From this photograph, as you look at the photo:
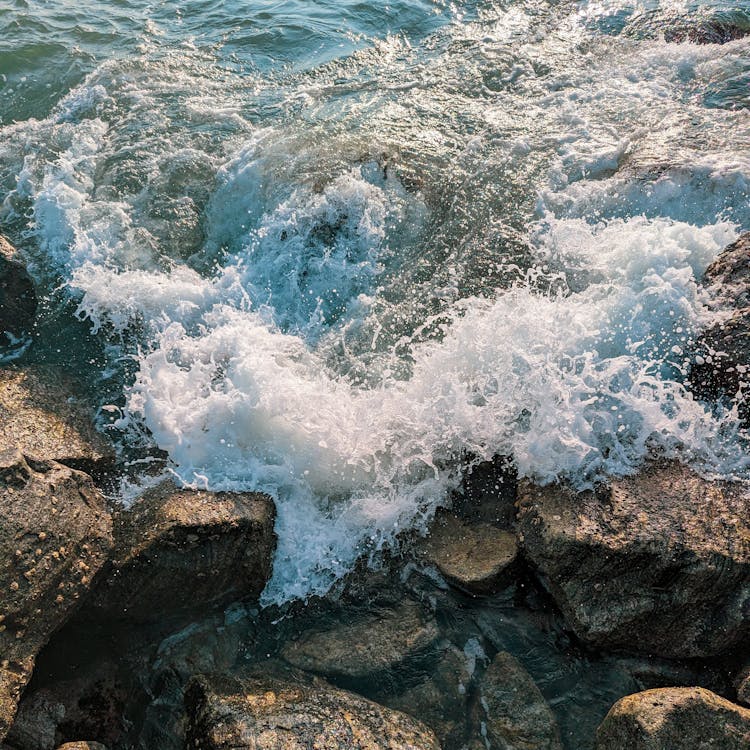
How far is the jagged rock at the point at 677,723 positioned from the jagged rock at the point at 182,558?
2335mm

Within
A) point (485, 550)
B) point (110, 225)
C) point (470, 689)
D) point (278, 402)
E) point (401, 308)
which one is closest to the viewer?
point (470, 689)

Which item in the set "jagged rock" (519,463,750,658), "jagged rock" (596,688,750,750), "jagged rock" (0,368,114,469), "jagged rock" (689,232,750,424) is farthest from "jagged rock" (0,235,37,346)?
"jagged rock" (689,232,750,424)

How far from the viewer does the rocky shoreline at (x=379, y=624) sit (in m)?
3.59

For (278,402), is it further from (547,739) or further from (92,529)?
(547,739)

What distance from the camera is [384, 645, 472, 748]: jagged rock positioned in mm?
3773

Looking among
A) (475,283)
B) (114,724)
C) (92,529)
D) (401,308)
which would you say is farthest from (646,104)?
(114,724)

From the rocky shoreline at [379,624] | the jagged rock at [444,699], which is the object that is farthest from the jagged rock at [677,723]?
the jagged rock at [444,699]

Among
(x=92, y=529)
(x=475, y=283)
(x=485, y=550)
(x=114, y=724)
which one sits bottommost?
(x=114, y=724)

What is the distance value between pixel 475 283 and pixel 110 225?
12.9ft

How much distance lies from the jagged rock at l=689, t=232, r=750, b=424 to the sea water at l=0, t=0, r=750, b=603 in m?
0.13

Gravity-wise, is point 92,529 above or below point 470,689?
above

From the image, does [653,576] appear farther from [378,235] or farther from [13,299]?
[13,299]

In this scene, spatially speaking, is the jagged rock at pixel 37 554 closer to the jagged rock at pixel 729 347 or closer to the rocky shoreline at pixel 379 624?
the rocky shoreline at pixel 379 624

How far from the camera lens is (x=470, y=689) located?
392 cm
